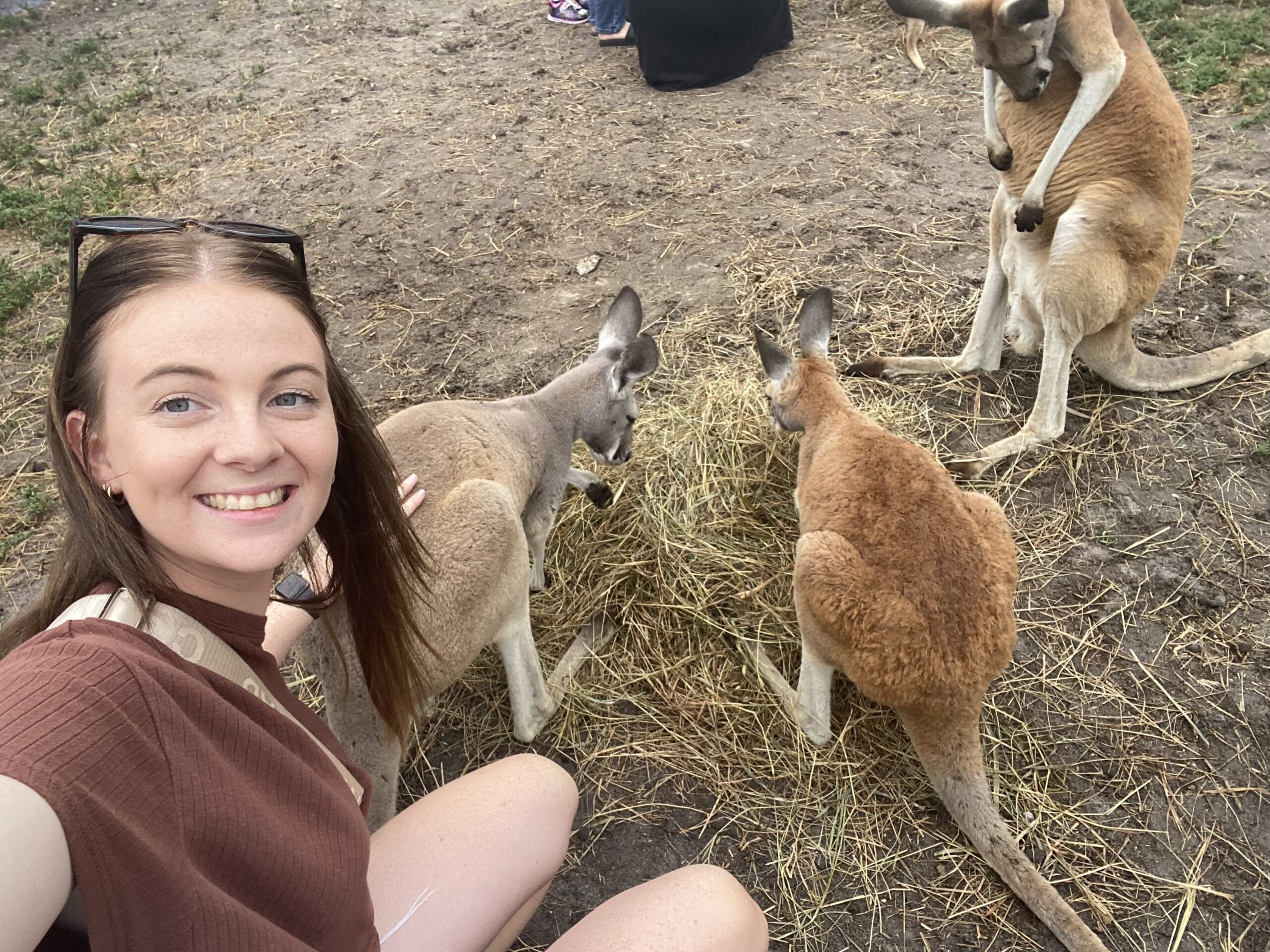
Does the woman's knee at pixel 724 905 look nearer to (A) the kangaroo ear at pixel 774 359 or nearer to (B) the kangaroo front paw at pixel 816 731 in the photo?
(B) the kangaroo front paw at pixel 816 731

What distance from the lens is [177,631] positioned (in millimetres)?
1140

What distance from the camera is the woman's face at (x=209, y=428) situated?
3.62 ft

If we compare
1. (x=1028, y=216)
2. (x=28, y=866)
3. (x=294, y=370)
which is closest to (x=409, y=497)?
(x=294, y=370)

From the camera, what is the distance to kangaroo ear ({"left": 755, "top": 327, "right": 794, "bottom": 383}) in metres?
3.08

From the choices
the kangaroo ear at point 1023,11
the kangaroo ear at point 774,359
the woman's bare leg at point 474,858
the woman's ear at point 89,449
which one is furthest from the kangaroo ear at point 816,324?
the woman's ear at point 89,449

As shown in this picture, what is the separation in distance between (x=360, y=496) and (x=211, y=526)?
47 centimetres

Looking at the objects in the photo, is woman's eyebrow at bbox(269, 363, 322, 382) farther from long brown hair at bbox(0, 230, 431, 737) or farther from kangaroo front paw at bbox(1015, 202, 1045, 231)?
kangaroo front paw at bbox(1015, 202, 1045, 231)

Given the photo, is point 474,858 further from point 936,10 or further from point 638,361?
point 936,10

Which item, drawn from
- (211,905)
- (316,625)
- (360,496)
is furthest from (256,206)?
(211,905)

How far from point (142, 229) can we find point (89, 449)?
0.34 meters

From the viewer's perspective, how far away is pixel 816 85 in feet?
20.7

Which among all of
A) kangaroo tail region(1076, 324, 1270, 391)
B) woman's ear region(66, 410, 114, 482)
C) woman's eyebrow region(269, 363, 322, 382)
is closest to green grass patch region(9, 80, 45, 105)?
woman's ear region(66, 410, 114, 482)

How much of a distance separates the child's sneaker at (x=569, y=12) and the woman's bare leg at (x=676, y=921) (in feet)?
25.0

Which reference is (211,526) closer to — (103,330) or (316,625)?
(103,330)
